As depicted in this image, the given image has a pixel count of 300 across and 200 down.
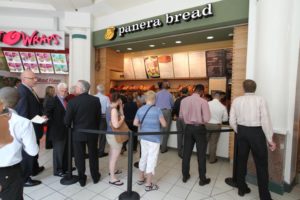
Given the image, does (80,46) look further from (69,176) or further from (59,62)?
(69,176)

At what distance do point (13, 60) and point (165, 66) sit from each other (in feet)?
17.6

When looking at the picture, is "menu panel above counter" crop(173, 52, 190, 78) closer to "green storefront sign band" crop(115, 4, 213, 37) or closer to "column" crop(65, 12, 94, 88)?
"green storefront sign band" crop(115, 4, 213, 37)

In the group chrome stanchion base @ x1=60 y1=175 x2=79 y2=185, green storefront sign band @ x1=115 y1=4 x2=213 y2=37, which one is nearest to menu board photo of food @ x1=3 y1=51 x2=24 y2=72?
green storefront sign band @ x1=115 y1=4 x2=213 y2=37

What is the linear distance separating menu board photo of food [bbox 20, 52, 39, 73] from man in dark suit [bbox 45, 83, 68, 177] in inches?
185

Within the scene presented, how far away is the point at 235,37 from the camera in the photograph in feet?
14.0

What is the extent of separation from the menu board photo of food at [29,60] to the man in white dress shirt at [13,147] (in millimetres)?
6387

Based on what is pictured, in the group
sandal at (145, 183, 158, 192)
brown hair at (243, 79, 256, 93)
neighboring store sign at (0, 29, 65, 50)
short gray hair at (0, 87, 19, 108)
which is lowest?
sandal at (145, 183, 158, 192)

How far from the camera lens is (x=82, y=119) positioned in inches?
121

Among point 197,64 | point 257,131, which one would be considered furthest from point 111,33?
point 257,131

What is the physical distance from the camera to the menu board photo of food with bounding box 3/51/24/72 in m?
7.16

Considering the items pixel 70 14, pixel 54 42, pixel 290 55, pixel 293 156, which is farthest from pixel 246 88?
pixel 54 42

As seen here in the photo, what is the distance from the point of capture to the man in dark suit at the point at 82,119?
3.04 meters

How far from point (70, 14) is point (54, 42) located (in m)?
1.07

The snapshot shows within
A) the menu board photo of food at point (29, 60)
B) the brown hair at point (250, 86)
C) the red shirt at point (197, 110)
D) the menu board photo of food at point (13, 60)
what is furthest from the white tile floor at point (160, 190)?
the menu board photo of food at point (13, 60)
